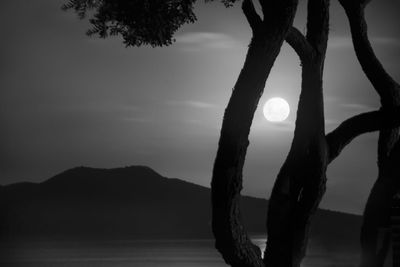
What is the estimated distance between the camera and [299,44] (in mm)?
12383

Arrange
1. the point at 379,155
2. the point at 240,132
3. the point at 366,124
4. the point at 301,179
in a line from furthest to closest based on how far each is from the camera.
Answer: the point at 379,155 → the point at 366,124 → the point at 301,179 → the point at 240,132

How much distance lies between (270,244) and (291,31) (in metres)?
3.03

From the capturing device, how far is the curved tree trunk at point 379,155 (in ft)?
42.7

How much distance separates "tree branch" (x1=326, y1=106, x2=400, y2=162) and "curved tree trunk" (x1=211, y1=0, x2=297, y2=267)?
2.32 m

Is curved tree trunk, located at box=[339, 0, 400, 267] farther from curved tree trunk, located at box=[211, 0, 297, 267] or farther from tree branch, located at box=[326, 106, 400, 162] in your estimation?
curved tree trunk, located at box=[211, 0, 297, 267]

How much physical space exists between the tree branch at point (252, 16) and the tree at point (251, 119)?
0.01 meters

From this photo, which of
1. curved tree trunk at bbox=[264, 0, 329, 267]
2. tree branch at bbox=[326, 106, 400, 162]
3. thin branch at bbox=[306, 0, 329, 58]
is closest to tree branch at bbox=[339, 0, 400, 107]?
tree branch at bbox=[326, 106, 400, 162]

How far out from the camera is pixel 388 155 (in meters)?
13.5

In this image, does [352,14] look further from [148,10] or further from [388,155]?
[148,10]

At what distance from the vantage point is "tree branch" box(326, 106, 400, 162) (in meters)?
12.9

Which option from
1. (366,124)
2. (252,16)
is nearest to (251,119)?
(252,16)

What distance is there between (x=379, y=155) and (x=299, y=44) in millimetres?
2495

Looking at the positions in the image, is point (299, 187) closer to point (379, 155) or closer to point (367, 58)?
point (379, 155)

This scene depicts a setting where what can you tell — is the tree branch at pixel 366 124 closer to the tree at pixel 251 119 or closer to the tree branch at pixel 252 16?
the tree at pixel 251 119
